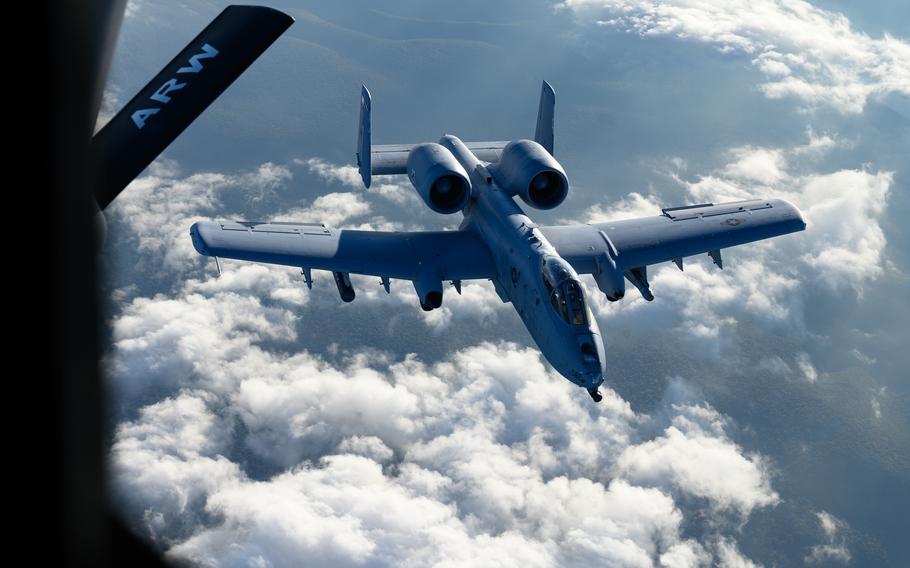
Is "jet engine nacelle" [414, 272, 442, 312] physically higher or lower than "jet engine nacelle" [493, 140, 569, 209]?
lower

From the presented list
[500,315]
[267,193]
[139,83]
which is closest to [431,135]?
[267,193]

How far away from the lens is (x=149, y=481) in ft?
295

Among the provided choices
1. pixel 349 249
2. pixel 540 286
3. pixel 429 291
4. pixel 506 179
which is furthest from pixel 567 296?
pixel 349 249

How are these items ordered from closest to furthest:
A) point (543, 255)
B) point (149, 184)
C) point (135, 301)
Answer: point (543, 255)
point (135, 301)
point (149, 184)

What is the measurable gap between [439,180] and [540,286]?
30.4ft

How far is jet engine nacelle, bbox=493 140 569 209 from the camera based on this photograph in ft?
104

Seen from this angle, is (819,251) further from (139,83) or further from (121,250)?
(139,83)

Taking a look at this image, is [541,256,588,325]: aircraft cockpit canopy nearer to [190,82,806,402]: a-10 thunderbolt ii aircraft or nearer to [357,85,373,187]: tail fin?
[190,82,806,402]: a-10 thunderbolt ii aircraft

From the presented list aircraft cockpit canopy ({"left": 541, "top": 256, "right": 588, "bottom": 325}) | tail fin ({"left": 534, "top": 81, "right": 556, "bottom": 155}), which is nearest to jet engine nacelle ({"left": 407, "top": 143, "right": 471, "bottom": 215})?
tail fin ({"left": 534, "top": 81, "right": 556, "bottom": 155})

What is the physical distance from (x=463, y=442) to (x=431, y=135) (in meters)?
107

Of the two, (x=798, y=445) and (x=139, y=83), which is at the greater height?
(x=139, y=83)

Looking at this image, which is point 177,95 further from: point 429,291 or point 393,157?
point 393,157

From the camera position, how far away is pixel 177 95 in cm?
581

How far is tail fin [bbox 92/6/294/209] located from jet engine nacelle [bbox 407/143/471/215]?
24625 millimetres
